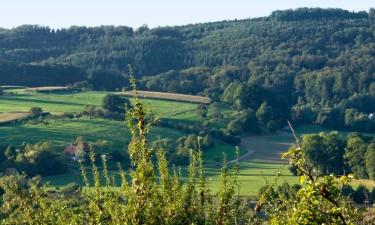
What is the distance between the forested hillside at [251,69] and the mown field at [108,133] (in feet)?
22.5

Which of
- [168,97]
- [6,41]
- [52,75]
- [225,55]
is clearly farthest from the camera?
[6,41]

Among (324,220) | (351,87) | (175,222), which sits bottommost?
(351,87)

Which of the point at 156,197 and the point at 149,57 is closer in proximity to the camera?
the point at 156,197

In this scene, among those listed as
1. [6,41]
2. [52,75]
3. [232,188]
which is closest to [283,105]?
[52,75]

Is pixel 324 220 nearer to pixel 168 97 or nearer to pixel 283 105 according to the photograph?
pixel 168 97

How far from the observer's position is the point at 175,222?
387 inches

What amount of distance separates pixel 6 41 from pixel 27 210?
18763cm

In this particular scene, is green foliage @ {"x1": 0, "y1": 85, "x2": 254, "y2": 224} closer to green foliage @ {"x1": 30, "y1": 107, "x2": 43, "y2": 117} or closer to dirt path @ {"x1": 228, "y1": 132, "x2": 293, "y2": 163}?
dirt path @ {"x1": 228, "y1": 132, "x2": 293, "y2": 163}

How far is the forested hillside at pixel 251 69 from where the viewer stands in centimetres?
11525

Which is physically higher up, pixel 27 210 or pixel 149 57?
pixel 27 210

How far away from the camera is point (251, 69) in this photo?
15188 cm

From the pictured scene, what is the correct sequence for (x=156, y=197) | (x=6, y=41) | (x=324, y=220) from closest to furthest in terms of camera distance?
(x=324, y=220) → (x=156, y=197) → (x=6, y=41)

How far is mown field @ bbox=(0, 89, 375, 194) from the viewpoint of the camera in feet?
224

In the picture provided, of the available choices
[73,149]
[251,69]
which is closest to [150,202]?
[73,149]
